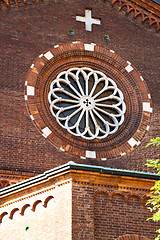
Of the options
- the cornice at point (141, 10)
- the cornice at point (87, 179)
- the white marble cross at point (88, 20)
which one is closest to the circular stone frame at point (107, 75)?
the white marble cross at point (88, 20)

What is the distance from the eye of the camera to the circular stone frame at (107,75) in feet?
55.6

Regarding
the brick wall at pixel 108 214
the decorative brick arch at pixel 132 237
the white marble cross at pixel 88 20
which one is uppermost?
the white marble cross at pixel 88 20

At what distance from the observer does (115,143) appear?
17516 mm

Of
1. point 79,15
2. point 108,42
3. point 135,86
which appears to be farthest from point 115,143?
point 79,15

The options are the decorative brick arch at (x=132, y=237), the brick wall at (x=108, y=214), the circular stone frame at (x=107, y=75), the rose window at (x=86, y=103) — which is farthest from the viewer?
the rose window at (x=86, y=103)

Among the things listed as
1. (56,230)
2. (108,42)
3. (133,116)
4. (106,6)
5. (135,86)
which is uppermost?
(106,6)

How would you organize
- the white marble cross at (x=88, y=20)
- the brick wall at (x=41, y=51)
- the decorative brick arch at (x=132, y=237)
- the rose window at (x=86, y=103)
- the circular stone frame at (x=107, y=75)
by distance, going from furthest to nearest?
the white marble cross at (x=88, y=20) → the rose window at (x=86, y=103) → the circular stone frame at (x=107, y=75) → the brick wall at (x=41, y=51) → the decorative brick arch at (x=132, y=237)

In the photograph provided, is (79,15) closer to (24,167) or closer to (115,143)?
(115,143)

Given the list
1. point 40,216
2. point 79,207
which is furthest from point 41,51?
point 79,207

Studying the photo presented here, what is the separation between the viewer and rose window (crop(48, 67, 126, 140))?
1759 cm

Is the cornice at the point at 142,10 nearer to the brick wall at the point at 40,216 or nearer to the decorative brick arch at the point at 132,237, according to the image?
the brick wall at the point at 40,216

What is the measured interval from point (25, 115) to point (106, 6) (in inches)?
260

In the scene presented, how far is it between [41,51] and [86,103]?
2.50m

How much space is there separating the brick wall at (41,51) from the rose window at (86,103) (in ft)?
3.86
